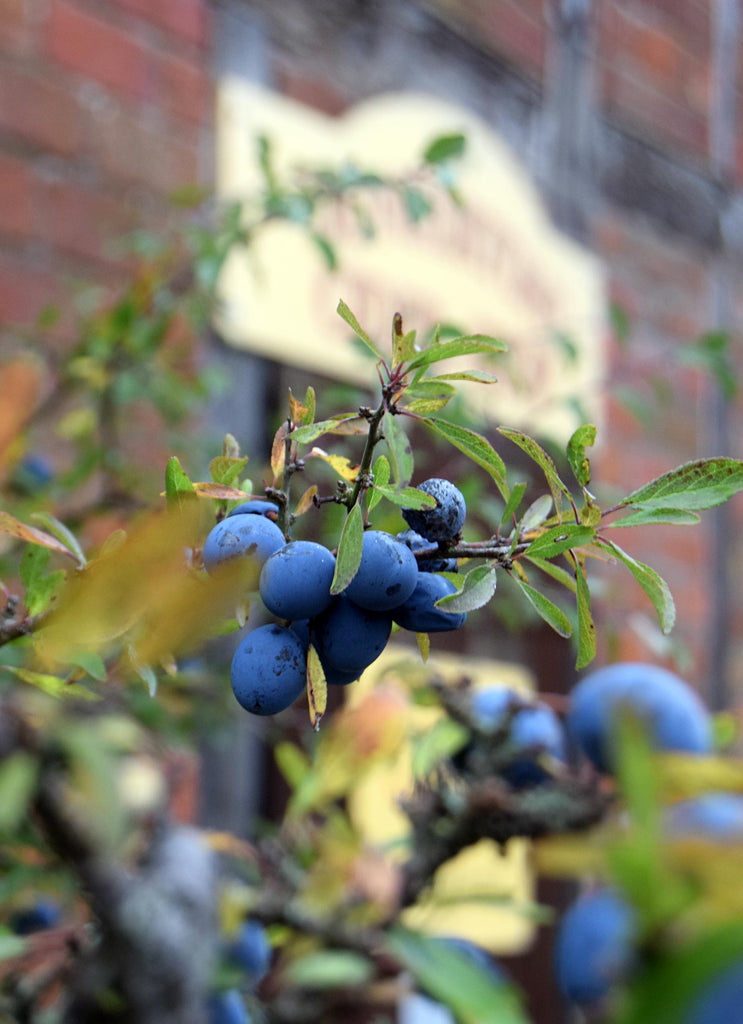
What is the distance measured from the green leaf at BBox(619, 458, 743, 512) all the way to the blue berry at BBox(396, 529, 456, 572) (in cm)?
5

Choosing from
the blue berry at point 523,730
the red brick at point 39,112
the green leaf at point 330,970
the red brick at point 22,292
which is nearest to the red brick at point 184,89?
the red brick at point 39,112

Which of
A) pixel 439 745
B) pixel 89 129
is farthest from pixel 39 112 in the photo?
pixel 439 745

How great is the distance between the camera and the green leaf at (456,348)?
26 cm

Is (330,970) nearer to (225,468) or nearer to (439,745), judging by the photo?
(439,745)

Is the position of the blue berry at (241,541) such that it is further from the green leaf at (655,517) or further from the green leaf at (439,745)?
the green leaf at (439,745)

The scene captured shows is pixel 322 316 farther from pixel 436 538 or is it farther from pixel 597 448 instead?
pixel 436 538

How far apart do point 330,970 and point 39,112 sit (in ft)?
3.14

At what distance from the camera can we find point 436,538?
0.92ft

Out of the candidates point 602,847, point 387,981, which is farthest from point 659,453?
point 602,847

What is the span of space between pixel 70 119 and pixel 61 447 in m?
0.36

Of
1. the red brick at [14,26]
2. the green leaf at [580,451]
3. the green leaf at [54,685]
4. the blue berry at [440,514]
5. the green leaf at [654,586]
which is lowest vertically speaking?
the green leaf at [54,685]

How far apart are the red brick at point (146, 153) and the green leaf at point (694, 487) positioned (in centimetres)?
104

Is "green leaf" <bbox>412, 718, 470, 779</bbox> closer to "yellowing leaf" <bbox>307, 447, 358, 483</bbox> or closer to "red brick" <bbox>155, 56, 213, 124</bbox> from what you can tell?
"yellowing leaf" <bbox>307, 447, 358, 483</bbox>

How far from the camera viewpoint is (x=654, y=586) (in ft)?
0.88
